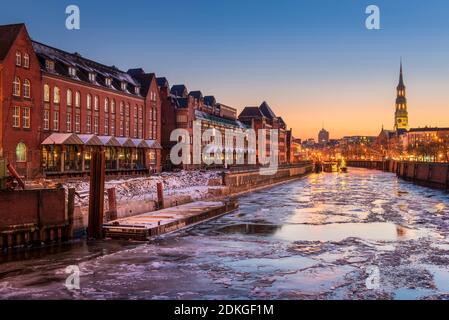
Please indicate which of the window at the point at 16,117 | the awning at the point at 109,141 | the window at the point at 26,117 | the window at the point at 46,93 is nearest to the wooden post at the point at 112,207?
the window at the point at 16,117

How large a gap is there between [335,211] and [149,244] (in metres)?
23.2

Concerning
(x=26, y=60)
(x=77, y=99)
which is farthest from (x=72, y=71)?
(x=26, y=60)

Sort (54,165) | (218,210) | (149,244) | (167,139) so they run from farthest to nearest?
(167,139)
(54,165)
(218,210)
(149,244)

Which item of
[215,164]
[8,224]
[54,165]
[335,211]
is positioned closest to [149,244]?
[8,224]

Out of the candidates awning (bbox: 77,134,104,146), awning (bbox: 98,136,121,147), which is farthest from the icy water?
awning (bbox: 98,136,121,147)

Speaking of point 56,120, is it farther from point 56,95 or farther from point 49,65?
point 49,65

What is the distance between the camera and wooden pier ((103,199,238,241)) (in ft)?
97.2

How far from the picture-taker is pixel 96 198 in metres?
30.0

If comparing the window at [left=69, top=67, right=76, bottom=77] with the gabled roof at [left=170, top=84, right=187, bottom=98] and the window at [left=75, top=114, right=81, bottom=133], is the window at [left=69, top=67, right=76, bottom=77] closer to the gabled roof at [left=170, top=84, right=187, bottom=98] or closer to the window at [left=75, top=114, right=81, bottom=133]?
the window at [left=75, top=114, right=81, bottom=133]

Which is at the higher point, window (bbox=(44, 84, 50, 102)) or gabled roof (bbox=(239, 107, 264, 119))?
gabled roof (bbox=(239, 107, 264, 119))

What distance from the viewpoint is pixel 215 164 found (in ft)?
401

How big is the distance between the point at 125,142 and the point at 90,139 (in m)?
11.4
